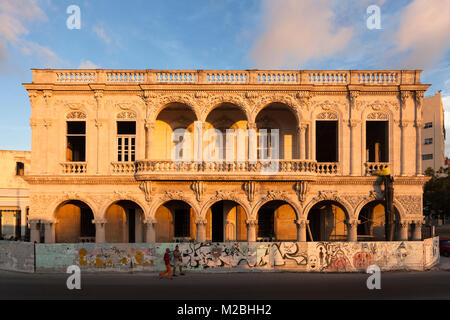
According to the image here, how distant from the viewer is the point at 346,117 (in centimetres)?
1898

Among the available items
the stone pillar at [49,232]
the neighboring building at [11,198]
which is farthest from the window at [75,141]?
the neighboring building at [11,198]

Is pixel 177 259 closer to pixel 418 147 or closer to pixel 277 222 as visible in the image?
pixel 277 222

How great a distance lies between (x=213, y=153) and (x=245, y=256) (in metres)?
7.63

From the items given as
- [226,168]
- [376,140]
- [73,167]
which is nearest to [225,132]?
[226,168]

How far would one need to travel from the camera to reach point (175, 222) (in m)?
21.0

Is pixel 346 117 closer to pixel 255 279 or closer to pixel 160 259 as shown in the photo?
pixel 255 279

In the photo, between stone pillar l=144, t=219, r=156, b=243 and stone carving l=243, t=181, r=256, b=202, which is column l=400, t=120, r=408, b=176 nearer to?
stone carving l=243, t=181, r=256, b=202

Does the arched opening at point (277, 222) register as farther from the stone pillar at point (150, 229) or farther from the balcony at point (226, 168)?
the stone pillar at point (150, 229)

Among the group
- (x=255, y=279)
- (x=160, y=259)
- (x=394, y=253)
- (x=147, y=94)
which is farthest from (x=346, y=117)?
(x=160, y=259)

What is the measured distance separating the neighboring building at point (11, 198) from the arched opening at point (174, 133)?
20.9 m

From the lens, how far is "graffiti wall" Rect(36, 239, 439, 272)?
613 inches

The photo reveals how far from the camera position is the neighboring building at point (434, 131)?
4956 centimetres

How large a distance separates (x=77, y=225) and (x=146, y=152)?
7.53 metres
